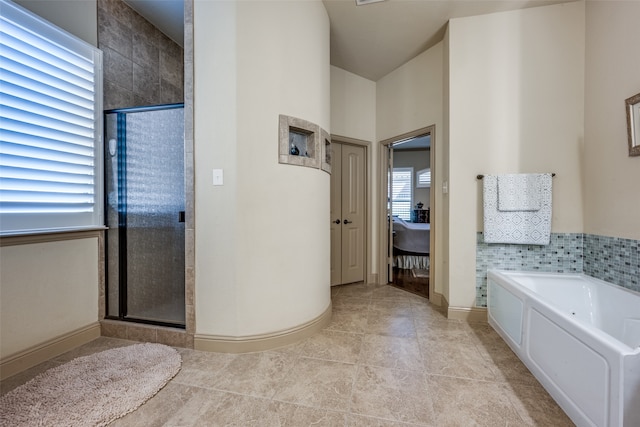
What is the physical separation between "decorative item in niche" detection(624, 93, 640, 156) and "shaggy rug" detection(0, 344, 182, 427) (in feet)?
11.4

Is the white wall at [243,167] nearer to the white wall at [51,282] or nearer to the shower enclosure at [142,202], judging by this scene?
the shower enclosure at [142,202]

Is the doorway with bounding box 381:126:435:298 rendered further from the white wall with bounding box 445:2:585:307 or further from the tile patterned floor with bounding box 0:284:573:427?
the tile patterned floor with bounding box 0:284:573:427

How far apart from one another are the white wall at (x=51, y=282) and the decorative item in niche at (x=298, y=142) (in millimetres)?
1794

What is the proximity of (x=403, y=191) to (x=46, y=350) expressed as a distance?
22.4ft

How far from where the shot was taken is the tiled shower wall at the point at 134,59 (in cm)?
237

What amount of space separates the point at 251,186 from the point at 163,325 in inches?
53.4

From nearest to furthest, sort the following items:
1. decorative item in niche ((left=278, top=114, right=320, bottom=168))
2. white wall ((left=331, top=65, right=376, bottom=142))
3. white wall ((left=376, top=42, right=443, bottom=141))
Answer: decorative item in niche ((left=278, top=114, right=320, bottom=168)), white wall ((left=376, top=42, right=443, bottom=141)), white wall ((left=331, top=65, right=376, bottom=142))

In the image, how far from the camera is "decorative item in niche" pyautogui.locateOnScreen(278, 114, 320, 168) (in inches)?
82.0

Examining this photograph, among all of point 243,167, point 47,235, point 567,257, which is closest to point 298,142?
point 243,167

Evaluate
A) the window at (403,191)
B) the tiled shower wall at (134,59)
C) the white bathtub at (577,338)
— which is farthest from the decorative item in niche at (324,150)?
the window at (403,191)

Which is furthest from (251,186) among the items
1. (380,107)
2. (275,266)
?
(380,107)

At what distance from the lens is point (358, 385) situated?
1.63 meters

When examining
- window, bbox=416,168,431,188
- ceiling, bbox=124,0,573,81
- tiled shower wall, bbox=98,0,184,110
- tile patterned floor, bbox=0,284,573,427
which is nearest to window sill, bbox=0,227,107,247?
tile patterned floor, bbox=0,284,573,427

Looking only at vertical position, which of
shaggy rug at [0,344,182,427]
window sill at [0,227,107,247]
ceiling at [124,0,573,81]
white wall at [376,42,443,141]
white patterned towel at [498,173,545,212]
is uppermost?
ceiling at [124,0,573,81]
